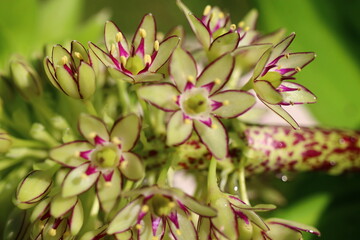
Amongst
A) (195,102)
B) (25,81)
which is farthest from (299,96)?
(25,81)

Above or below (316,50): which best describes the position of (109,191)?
above

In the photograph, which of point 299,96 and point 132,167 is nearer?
point 132,167

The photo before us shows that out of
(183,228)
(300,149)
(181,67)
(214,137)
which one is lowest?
(300,149)

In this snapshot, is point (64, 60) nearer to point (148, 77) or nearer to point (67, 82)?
point (67, 82)

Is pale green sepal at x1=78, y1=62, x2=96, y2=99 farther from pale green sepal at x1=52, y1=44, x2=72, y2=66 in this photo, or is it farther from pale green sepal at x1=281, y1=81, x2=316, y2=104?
pale green sepal at x1=281, y1=81, x2=316, y2=104

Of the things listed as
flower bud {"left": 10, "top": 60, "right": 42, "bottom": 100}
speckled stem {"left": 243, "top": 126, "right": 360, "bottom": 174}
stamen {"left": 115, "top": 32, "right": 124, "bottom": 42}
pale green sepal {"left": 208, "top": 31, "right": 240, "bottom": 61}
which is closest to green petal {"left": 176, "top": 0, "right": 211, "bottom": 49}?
pale green sepal {"left": 208, "top": 31, "right": 240, "bottom": 61}

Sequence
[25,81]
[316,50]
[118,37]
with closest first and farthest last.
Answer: [118,37] → [25,81] → [316,50]

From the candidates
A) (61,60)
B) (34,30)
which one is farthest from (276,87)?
(34,30)
